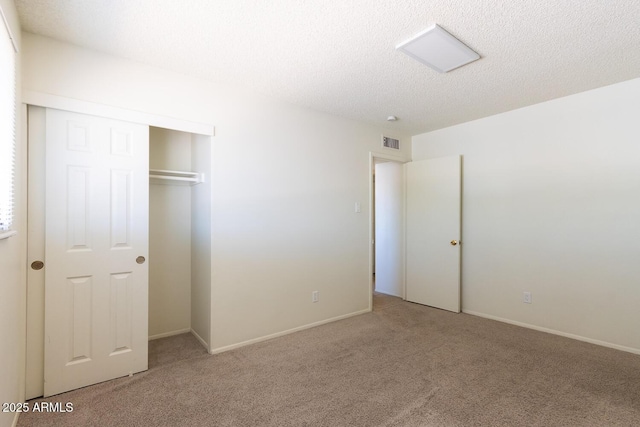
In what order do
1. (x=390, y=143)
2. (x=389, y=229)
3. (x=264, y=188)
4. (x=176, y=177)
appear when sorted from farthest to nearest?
(x=389, y=229), (x=390, y=143), (x=264, y=188), (x=176, y=177)

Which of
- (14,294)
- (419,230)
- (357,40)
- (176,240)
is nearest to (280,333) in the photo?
(176,240)

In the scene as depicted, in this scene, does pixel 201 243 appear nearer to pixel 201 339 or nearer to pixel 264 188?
pixel 264 188

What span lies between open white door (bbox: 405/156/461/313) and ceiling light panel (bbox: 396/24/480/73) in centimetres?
179

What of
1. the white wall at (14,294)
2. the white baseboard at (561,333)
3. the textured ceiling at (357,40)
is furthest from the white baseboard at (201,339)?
the white baseboard at (561,333)

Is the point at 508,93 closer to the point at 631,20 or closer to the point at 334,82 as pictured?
the point at 631,20

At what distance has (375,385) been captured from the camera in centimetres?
220

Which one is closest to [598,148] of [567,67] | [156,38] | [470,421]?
[567,67]

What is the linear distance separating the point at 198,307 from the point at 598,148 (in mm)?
4233

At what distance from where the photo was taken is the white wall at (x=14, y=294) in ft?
4.99

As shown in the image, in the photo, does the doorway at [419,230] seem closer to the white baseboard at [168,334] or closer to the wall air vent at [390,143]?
the wall air vent at [390,143]

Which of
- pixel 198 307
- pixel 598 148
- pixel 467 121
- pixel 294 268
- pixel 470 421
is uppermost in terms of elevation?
pixel 467 121

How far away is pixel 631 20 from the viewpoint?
188 centimetres

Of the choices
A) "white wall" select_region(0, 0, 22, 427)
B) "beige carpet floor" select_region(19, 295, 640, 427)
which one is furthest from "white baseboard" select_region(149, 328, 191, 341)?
"white wall" select_region(0, 0, 22, 427)

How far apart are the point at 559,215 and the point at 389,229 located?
219cm
